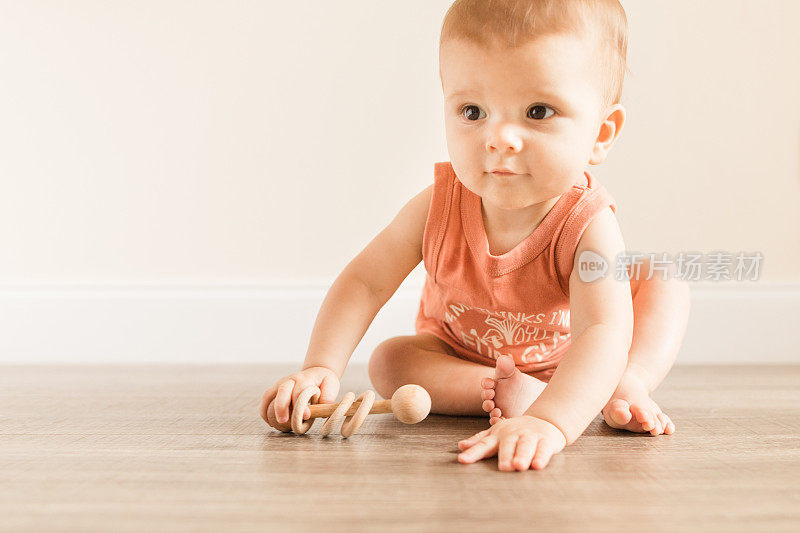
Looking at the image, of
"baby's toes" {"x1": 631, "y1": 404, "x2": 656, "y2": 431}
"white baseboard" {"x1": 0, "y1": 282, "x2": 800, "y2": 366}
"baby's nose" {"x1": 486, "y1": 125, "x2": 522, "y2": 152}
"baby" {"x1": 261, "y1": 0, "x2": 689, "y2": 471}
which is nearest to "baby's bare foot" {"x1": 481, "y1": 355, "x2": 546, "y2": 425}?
"baby" {"x1": 261, "y1": 0, "x2": 689, "y2": 471}

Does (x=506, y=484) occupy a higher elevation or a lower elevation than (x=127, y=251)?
higher

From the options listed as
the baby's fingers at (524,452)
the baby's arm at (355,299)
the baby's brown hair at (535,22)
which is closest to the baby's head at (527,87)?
the baby's brown hair at (535,22)

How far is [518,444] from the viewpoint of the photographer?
0.74 metres

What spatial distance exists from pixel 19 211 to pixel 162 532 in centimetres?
118

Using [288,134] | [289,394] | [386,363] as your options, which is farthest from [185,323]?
[289,394]

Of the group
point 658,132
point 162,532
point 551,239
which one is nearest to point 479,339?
point 551,239

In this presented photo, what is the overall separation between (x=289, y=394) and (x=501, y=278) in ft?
0.88

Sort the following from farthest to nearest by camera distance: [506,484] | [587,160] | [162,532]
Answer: [587,160]
[506,484]
[162,532]

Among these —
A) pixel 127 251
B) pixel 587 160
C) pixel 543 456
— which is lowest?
pixel 127 251

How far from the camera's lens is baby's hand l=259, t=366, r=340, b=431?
34.3 inches

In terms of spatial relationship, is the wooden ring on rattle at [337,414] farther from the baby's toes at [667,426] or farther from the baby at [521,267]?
the baby's toes at [667,426]

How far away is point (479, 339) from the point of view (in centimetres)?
108

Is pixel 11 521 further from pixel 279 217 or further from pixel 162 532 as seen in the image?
pixel 279 217

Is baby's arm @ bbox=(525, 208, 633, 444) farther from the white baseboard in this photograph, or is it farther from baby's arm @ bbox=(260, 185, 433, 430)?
the white baseboard
